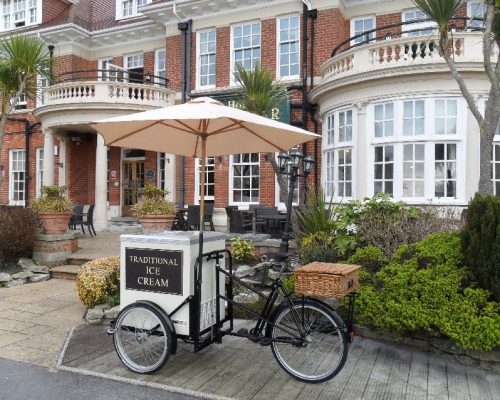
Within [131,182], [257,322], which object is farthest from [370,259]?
[131,182]

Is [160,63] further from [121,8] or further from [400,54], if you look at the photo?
[400,54]

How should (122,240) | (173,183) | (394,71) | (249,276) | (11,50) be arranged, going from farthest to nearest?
1. (173,183)
2. (394,71)
3. (11,50)
4. (249,276)
5. (122,240)

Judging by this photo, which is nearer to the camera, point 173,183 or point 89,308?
A: point 89,308

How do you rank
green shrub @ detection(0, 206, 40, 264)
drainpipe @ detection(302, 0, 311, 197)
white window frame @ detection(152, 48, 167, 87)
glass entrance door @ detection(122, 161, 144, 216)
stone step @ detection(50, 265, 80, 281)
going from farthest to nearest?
glass entrance door @ detection(122, 161, 144, 216), white window frame @ detection(152, 48, 167, 87), drainpipe @ detection(302, 0, 311, 197), green shrub @ detection(0, 206, 40, 264), stone step @ detection(50, 265, 80, 281)

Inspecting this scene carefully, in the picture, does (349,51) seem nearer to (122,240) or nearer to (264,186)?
(264,186)

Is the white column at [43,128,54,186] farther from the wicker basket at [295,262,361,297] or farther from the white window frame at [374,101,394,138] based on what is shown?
the wicker basket at [295,262,361,297]

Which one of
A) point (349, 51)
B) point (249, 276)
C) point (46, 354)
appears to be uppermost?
point (349, 51)

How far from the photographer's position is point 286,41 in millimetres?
13508

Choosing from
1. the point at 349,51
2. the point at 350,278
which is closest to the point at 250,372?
the point at 350,278

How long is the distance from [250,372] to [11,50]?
322 inches

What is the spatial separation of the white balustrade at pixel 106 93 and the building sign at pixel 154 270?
35.4 feet

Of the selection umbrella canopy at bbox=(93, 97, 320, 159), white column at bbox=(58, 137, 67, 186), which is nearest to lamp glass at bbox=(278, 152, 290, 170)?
umbrella canopy at bbox=(93, 97, 320, 159)

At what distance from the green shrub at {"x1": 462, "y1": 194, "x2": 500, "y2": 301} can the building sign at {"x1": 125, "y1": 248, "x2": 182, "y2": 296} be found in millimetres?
2906

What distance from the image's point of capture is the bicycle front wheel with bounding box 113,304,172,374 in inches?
155
